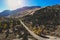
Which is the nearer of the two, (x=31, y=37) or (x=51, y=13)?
(x=31, y=37)

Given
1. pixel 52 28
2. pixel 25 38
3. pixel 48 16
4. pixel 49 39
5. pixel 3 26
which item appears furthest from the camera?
pixel 48 16

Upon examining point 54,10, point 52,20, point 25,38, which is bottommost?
point 25,38

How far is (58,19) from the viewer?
301 ft

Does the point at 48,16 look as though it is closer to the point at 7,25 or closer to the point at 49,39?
the point at 7,25

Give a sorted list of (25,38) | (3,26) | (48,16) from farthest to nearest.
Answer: (48,16)
(3,26)
(25,38)

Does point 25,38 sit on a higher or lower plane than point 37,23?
lower

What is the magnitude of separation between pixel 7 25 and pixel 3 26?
325 centimetres

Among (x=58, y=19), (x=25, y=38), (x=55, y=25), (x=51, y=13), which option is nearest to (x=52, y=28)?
(x=55, y=25)

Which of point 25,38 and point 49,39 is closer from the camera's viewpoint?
point 25,38

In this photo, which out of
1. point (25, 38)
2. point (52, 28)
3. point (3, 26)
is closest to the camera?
point (25, 38)

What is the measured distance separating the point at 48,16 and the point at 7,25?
23886 millimetres

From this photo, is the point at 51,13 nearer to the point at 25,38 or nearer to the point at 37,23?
the point at 37,23

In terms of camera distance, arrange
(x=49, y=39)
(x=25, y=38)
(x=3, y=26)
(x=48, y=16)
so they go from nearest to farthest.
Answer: (x=25, y=38) < (x=49, y=39) < (x=3, y=26) < (x=48, y=16)

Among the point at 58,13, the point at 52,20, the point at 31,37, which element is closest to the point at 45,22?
the point at 52,20
